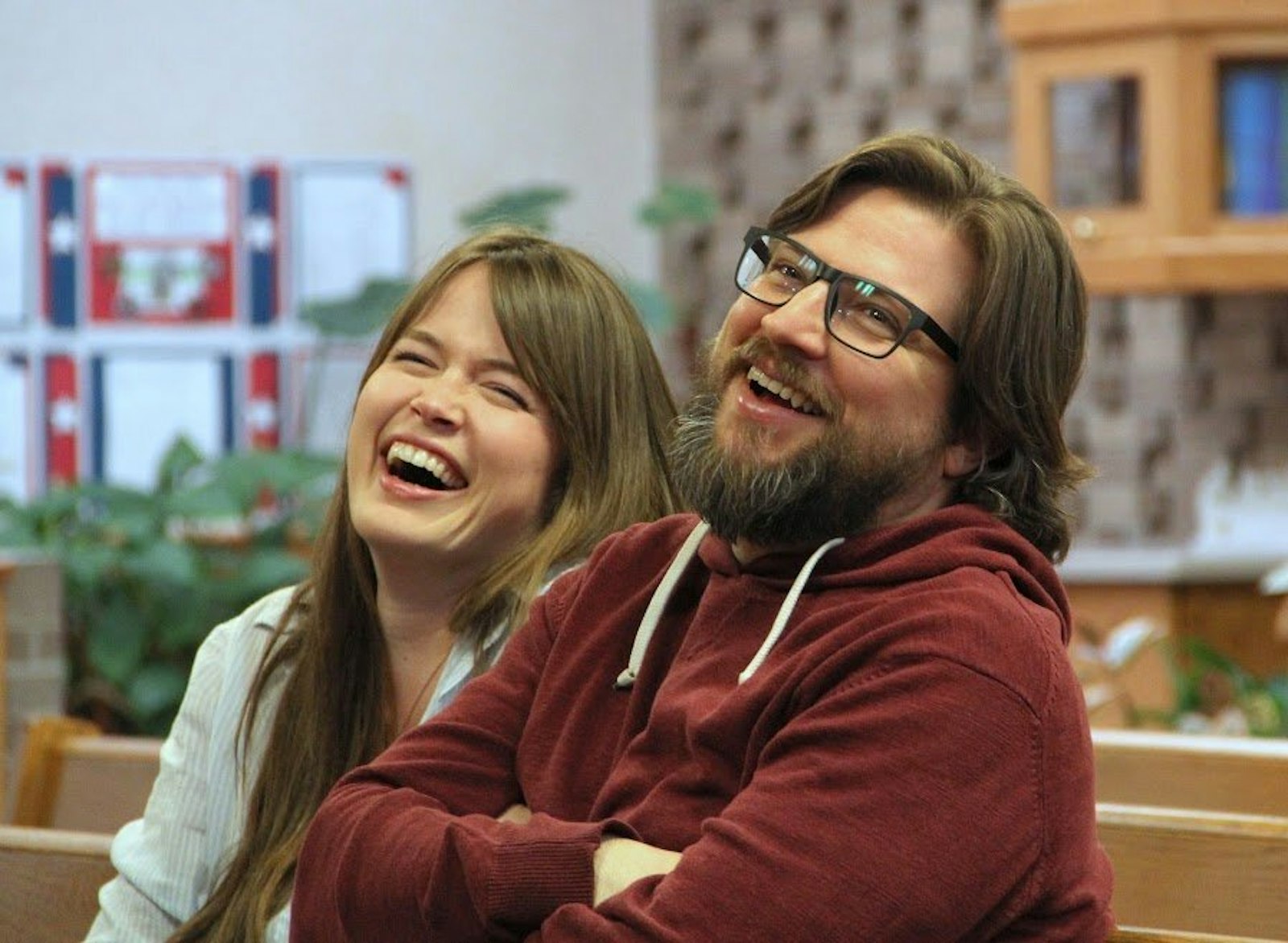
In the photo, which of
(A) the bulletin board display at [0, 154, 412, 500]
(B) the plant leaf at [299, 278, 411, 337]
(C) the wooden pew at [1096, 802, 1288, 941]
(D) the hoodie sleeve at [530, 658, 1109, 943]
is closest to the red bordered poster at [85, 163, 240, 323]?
(A) the bulletin board display at [0, 154, 412, 500]

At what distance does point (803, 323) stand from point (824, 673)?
259 mm

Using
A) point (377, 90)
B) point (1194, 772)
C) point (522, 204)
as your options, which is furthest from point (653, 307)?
point (1194, 772)

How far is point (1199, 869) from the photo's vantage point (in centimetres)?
189

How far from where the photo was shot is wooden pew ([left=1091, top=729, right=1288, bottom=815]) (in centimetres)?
213

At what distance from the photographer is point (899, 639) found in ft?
4.26

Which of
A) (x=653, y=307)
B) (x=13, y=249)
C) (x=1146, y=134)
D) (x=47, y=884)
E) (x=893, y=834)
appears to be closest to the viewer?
(x=893, y=834)

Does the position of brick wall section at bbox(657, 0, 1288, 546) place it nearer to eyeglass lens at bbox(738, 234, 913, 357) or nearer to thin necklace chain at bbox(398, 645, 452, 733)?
thin necklace chain at bbox(398, 645, 452, 733)

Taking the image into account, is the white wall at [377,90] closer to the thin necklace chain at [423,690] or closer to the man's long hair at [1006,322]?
the thin necklace chain at [423,690]

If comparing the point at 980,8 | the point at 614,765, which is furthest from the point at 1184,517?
the point at 614,765

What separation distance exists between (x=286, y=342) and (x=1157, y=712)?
3616 millimetres

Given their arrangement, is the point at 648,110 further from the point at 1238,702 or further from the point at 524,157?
the point at 1238,702

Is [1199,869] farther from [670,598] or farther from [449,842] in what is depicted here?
[449,842]

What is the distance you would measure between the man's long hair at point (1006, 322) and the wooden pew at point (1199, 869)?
512 millimetres

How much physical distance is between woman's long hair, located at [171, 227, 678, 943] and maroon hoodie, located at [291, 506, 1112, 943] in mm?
306
